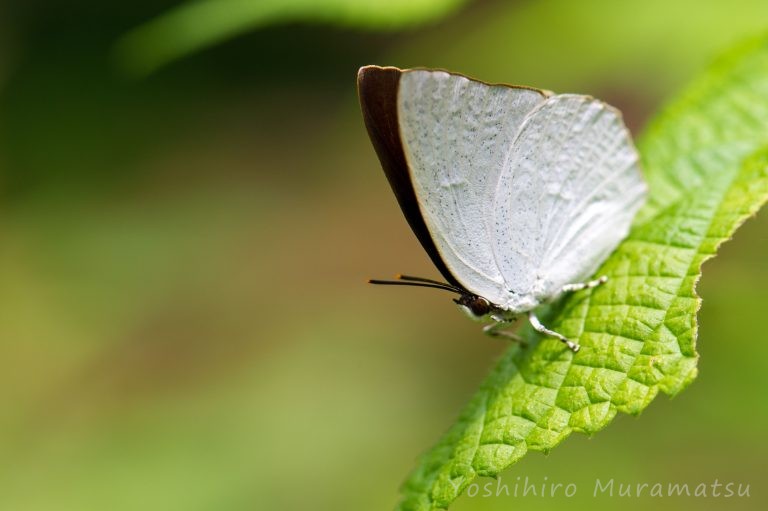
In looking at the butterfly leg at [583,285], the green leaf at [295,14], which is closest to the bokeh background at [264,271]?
the green leaf at [295,14]

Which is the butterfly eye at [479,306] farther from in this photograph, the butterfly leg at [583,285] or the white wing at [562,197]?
the butterfly leg at [583,285]

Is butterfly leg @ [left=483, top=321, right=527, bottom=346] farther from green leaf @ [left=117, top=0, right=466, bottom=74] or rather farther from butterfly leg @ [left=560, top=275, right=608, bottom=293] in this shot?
green leaf @ [left=117, top=0, right=466, bottom=74]

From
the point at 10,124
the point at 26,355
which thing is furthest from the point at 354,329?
the point at 10,124

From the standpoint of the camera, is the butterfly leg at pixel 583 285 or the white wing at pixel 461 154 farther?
the butterfly leg at pixel 583 285

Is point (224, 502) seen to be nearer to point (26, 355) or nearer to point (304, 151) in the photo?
point (26, 355)

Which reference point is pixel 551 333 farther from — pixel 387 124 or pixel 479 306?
pixel 387 124

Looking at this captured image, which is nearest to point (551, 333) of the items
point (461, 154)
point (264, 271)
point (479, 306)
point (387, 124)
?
point (479, 306)
